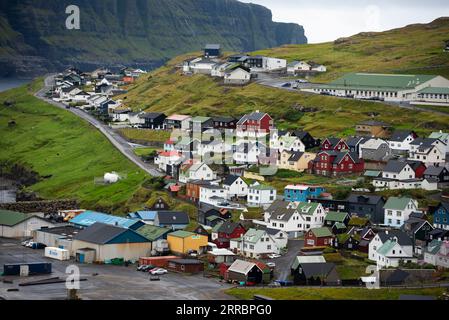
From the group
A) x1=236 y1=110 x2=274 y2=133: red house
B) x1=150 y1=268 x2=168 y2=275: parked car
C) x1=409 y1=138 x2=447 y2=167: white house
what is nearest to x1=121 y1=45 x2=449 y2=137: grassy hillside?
x1=236 y1=110 x2=274 y2=133: red house

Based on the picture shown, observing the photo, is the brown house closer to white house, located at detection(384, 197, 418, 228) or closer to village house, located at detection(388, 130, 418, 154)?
village house, located at detection(388, 130, 418, 154)

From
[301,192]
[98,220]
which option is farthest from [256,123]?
[98,220]

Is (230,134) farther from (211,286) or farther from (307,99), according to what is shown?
(211,286)

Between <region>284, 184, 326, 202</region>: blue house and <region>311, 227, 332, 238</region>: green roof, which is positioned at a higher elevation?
<region>284, 184, 326, 202</region>: blue house

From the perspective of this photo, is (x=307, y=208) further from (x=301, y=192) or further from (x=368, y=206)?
(x=301, y=192)

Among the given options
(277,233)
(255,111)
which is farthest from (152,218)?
(255,111)

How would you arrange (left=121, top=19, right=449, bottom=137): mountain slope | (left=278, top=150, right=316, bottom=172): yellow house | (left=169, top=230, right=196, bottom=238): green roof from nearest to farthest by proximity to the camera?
1. (left=169, top=230, right=196, bottom=238): green roof
2. (left=278, top=150, right=316, bottom=172): yellow house
3. (left=121, top=19, right=449, bottom=137): mountain slope

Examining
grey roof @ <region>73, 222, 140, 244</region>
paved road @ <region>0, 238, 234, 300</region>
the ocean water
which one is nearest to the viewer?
paved road @ <region>0, 238, 234, 300</region>

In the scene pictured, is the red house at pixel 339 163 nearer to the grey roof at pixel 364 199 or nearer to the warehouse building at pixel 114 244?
the grey roof at pixel 364 199
